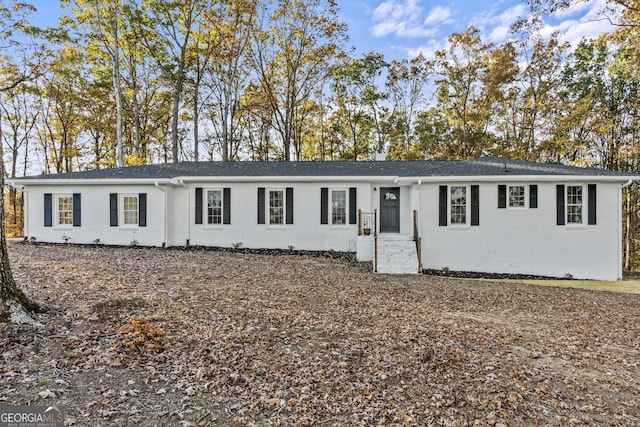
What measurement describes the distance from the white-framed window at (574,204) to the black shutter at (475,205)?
2.86 m

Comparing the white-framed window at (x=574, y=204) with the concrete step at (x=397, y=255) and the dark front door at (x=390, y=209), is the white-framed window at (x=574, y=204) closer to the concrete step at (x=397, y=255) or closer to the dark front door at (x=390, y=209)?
the concrete step at (x=397, y=255)

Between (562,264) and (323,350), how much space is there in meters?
10.7

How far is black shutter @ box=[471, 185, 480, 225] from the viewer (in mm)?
11430

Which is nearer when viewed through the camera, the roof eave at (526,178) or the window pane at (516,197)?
the roof eave at (526,178)

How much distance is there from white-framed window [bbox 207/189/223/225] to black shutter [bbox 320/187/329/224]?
4.02 meters

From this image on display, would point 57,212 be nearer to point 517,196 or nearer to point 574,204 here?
point 517,196

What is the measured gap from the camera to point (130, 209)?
535 inches

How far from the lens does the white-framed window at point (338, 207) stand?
13.3 m

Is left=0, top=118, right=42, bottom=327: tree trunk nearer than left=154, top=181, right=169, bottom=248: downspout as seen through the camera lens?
Yes

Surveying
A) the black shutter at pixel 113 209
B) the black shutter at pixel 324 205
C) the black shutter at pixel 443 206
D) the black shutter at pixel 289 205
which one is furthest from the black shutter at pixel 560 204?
the black shutter at pixel 113 209

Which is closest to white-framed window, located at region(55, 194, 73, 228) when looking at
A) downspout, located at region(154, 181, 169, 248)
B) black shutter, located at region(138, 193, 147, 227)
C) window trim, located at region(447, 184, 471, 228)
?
black shutter, located at region(138, 193, 147, 227)

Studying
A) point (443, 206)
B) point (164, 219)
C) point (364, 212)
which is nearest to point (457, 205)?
point (443, 206)

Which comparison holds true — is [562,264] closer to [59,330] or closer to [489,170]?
[489,170]

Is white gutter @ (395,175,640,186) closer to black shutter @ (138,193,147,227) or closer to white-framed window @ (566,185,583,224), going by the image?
white-framed window @ (566,185,583,224)
